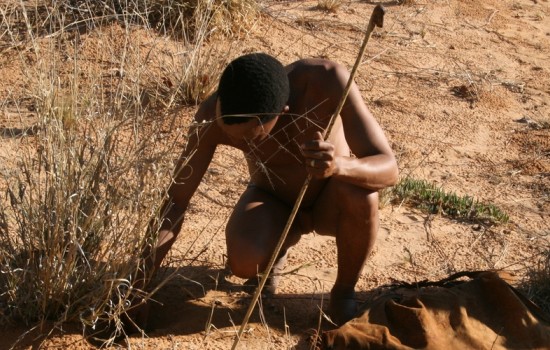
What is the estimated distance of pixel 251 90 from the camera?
2.96 metres

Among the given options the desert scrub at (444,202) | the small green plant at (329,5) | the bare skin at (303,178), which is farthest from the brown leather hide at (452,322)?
the small green plant at (329,5)

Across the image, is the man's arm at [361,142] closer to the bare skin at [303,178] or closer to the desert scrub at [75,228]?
the bare skin at [303,178]

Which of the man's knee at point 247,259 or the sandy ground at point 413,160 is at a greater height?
the man's knee at point 247,259

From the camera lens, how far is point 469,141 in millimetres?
5500

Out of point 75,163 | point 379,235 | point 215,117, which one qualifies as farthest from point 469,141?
point 75,163

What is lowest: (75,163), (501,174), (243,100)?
(501,174)

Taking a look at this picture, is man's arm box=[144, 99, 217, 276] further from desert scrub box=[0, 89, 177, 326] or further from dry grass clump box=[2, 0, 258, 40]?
dry grass clump box=[2, 0, 258, 40]

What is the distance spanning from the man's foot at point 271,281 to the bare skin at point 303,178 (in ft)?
0.38

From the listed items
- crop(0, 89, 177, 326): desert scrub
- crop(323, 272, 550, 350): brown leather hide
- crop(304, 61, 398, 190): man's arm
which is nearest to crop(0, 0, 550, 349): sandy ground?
crop(0, 89, 177, 326): desert scrub

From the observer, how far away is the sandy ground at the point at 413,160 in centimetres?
349

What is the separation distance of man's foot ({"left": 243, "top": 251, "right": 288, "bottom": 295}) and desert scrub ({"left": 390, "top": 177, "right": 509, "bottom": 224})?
40.6 inches

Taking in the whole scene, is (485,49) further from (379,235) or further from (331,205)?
(331,205)

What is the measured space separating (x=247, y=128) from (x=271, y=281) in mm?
852

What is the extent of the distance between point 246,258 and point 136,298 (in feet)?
1.43
